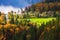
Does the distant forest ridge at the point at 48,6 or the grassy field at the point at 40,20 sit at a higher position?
the distant forest ridge at the point at 48,6

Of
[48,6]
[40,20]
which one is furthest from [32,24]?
[48,6]

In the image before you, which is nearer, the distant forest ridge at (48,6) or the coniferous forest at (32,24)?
the coniferous forest at (32,24)

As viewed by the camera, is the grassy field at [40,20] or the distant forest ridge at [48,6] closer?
the grassy field at [40,20]

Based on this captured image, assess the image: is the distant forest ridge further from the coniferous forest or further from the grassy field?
the grassy field

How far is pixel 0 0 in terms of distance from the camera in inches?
163

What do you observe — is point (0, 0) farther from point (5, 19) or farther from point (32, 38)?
point (32, 38)

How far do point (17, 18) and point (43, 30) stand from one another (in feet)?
1.83

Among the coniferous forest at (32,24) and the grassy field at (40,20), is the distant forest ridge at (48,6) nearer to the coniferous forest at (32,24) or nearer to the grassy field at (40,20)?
the coniferous forest at (32,24)

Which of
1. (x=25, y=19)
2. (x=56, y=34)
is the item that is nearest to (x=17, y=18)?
(x=25, y=19)

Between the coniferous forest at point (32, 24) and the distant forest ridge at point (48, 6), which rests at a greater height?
the distant forest ridge at point (48, 6)

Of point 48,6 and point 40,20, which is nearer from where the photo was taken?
point 40,20

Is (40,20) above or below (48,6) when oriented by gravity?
below

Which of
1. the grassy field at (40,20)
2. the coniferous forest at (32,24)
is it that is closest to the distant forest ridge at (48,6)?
the coniferous forest at (32,24)

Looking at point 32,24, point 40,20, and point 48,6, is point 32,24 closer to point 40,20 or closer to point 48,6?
point 40,20
